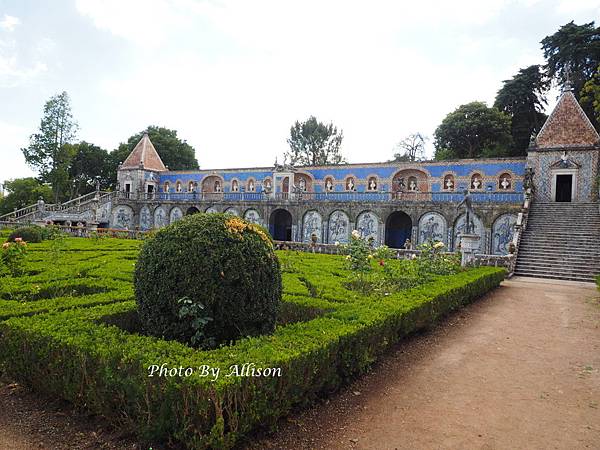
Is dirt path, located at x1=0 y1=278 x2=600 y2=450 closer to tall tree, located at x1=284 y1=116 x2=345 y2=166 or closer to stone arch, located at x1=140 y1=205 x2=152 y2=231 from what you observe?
stone arch, located at x1=140 y1=205 x2=152 y2=231

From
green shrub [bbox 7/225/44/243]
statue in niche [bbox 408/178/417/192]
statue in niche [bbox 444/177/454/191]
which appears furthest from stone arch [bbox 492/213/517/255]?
green shrub [bbox 7/225/44/243]

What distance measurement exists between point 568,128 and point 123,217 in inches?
1278

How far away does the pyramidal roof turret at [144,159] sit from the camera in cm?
3766

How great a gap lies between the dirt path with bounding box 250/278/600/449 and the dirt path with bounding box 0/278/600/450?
0.04 ft

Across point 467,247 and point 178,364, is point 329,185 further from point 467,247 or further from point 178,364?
point 178,364

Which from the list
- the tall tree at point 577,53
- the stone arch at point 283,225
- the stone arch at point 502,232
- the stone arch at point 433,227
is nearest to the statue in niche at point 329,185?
the stone arch at point 283,225

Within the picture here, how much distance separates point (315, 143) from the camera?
5562 cm

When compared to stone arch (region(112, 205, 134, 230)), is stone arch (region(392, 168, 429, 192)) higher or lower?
higher

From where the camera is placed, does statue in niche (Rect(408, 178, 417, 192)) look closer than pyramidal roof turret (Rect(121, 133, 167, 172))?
Yes

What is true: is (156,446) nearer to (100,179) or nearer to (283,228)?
(283,228)

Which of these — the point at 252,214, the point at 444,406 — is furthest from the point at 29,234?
the point at 444,406

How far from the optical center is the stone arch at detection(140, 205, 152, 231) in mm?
35416

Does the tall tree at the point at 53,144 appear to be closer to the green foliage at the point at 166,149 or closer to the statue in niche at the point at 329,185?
the green foliage at the point at 166,149

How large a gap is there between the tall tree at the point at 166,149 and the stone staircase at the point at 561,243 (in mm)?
36073
